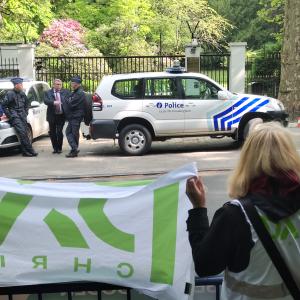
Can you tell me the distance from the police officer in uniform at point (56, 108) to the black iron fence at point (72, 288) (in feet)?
34.2

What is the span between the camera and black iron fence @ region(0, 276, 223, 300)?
2666 millimetres

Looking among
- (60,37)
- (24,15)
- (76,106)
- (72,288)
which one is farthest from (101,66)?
(72,288)

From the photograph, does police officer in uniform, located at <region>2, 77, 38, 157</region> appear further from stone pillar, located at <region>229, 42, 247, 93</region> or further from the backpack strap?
the backpack strap

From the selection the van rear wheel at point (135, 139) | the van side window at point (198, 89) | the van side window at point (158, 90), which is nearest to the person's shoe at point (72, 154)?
the van rear wheel at point (135, 139)

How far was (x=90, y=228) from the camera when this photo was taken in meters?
2.73

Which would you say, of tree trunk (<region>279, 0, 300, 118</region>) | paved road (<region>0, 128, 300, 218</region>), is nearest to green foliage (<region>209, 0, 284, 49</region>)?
tree trunk (<region>279, 0, 300, 118</region>)

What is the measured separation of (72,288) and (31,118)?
11590mm

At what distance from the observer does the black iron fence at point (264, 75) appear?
74.0 feet

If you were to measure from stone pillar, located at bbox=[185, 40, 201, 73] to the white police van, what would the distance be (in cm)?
777

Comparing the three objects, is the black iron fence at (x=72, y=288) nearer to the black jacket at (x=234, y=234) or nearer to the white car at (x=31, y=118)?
the black jacket at (x=234, y=234)

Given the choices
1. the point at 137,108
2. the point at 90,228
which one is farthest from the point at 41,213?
the point at 137,108

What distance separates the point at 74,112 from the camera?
1276 centimetres

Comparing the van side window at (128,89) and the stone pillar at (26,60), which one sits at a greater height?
the stone pillar at (26,60)

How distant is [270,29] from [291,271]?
5695 cm
